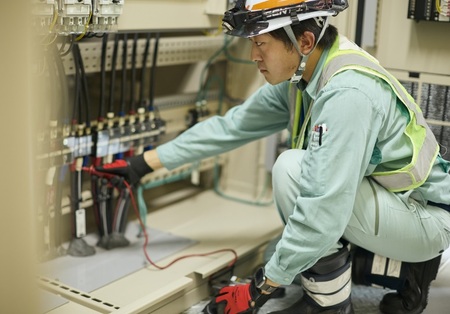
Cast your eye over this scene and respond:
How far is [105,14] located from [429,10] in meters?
1.02

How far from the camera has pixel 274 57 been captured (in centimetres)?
166

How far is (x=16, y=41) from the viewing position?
2.83ft

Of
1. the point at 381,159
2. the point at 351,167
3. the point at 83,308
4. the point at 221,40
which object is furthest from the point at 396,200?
the point at 221,40

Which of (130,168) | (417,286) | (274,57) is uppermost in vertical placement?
(274,57)

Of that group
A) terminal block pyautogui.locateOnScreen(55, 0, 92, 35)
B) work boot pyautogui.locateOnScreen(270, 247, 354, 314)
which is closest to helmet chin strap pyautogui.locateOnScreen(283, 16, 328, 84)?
work boot pyautogui.locateOnScreen(270, 247, 354, 314)

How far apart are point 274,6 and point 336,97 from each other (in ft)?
0.93

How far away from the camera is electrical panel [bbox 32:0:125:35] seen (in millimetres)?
1719

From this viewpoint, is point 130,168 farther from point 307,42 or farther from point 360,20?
point 360,20

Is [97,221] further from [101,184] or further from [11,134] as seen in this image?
[11,134]

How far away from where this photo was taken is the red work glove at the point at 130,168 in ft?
6.77

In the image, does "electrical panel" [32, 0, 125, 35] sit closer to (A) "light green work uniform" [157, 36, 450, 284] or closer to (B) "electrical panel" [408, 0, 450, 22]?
(A) "light green work uniform" [157, 36, 450, 284]

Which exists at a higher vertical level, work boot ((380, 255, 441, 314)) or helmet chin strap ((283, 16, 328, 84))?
helmet chin strap ((283, 16, 328, 84))

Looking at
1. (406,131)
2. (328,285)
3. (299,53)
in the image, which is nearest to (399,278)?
(328,285)

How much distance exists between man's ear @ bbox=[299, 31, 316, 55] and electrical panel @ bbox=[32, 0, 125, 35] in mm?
591
